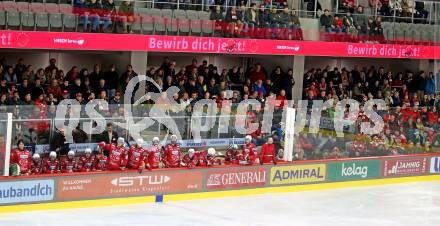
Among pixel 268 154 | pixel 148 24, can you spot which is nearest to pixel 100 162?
pixel 268 154

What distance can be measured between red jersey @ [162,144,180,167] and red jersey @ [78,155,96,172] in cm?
145

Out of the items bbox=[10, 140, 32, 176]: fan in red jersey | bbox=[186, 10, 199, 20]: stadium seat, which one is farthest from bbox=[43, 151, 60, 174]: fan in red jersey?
bbox=[186, 10, 199, 20]: stadium seat

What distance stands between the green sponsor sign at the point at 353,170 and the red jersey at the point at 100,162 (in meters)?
5.17

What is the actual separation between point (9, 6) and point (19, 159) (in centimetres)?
458

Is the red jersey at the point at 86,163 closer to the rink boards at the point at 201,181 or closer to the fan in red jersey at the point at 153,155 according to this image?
the rink boards at the point at 201,181

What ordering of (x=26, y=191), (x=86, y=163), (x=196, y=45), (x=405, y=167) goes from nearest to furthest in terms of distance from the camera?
(x=26, y=191) < (x=86, y=163) < (x=405, y=167) < (x=196, y=45)

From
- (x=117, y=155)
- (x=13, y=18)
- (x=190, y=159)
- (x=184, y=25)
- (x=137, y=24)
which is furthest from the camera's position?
(x=184, y=25)

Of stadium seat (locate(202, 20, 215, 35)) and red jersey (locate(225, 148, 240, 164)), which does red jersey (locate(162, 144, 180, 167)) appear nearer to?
red jersey (locate(225, 148, 240, 164))

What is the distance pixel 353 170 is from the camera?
64.1 ft

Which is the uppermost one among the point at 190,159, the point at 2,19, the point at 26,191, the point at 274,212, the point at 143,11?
the point at 143,11

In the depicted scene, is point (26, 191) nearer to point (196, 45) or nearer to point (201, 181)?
point (201, 181)

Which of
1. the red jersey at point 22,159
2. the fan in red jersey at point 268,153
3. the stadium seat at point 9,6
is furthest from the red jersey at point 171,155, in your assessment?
the stadium seat at point 9,6

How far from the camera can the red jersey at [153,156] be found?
54.0ft

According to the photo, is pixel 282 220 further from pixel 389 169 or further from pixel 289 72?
pixel 289 72
